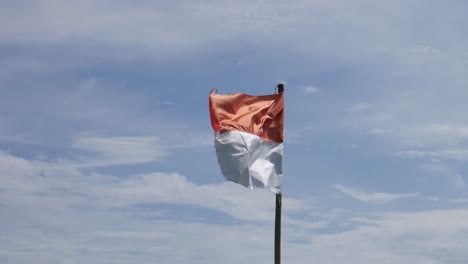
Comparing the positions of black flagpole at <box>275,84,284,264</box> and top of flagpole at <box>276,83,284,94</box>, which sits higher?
top of flagpole at <box>276,83,284,94</box>

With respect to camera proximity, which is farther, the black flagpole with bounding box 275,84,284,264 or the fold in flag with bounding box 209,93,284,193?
the fold in flag with bounding box 209,93,284,193

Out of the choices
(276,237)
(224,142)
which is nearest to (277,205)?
(276,237)

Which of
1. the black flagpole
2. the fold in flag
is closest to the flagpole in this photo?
the black flagpole

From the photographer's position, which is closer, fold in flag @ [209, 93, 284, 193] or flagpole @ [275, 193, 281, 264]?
flagpole @ [275, 193, 281, 264]

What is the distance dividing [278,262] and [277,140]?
547 centimetres

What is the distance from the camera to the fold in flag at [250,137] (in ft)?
117

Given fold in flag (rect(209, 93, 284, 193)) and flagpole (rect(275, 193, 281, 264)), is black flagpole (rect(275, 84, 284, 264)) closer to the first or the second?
flagpole (rect(275, 193, 281, 264))

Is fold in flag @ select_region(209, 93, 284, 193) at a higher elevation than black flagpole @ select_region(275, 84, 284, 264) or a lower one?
higher

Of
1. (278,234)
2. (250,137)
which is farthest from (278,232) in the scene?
(250,137)

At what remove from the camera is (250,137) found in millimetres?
36594

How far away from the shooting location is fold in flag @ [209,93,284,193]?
35.6 metres

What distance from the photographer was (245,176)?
35469 millimetres

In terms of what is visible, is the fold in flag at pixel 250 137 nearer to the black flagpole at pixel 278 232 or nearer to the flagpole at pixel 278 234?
the black flagpole at pixel 278 232

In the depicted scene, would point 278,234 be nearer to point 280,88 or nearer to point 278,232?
point 278,232
